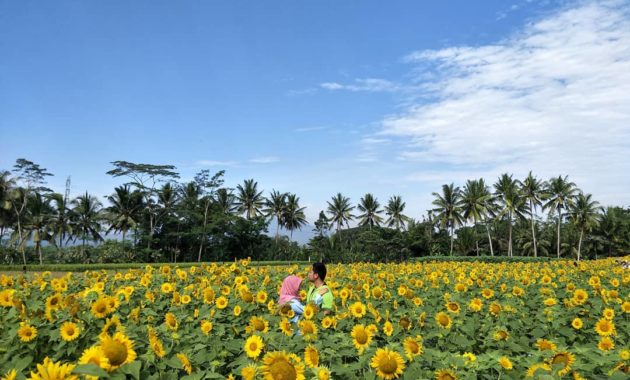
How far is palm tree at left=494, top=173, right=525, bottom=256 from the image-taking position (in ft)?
145

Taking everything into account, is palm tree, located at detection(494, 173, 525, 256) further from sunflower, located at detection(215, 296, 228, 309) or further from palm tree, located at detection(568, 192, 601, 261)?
sunflower, located at detection(215, 296, 228, 309)

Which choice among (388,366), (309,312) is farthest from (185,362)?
(309,312)

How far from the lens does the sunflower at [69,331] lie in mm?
2229

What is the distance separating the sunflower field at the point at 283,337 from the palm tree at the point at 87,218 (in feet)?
125

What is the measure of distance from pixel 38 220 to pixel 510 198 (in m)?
40.2

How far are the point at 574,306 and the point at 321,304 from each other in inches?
91.4

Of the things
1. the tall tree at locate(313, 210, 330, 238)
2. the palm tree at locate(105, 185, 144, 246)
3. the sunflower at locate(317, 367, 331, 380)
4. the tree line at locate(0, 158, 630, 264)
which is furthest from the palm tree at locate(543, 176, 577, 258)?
the sunflower at locate(317, 367, 331, 380)

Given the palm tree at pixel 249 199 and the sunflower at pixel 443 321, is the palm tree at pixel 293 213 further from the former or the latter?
the sunflower at pixel 443 321

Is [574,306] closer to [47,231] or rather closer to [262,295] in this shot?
[262,295]

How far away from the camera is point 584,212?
4650cm

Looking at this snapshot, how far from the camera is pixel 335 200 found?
178 feet

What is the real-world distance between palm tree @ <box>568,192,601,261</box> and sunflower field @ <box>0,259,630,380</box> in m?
47.7

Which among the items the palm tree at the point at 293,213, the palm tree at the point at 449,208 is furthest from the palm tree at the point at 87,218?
the palm tree at the point at 449,208

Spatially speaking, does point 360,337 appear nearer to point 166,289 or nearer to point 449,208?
point 166,289
